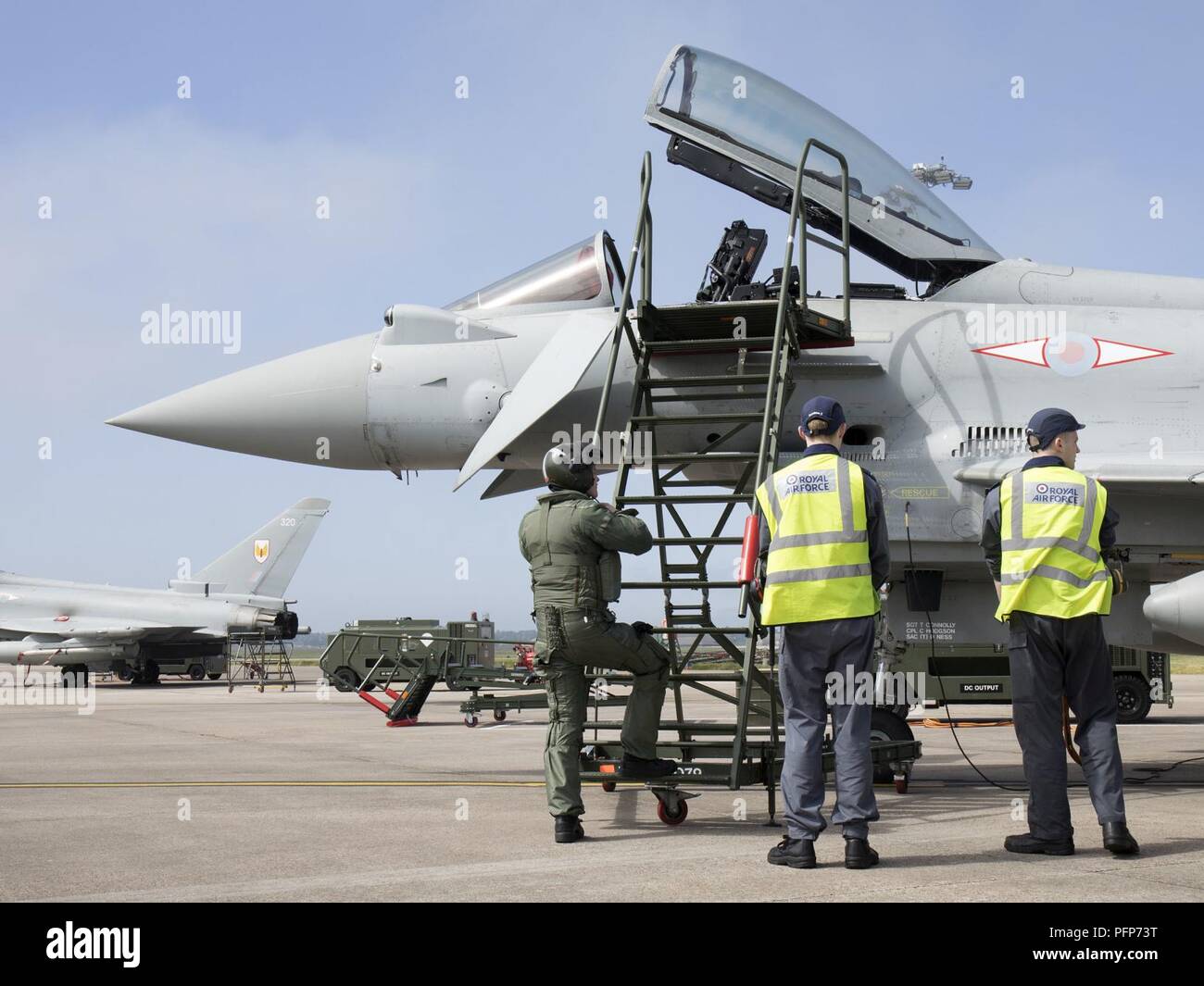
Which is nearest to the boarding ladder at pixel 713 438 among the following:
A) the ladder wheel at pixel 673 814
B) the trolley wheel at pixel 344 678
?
the ladder wheel at pixel 673 814

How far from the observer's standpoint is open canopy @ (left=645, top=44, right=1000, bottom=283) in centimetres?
814

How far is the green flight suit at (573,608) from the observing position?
5691 mm

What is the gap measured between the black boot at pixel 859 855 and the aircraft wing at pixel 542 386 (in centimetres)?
382

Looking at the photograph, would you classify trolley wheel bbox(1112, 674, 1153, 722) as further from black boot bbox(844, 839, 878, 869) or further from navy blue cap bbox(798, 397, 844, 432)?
black boot bbox(844, 839, 878, 869)

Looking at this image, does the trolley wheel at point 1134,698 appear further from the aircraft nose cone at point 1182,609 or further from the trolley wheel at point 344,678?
the trolley wheel at point 344,678

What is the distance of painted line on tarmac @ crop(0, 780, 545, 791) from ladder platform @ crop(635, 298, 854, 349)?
3.23 m

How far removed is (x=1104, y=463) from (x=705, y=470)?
8.94 ft

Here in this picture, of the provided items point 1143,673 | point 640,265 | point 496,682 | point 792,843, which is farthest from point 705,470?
point 1143,673

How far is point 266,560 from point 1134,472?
32.7 metres

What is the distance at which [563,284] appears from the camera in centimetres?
866

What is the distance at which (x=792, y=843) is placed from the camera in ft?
15.3

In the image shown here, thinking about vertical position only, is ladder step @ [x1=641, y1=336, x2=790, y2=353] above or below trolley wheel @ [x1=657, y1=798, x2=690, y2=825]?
above

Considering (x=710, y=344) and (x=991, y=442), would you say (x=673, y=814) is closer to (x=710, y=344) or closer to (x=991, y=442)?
(x=710, y=344)

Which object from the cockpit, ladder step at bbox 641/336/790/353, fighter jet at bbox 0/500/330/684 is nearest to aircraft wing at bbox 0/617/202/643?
fighter jet at bbox 0/500/330/684
